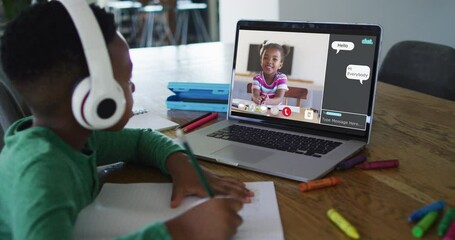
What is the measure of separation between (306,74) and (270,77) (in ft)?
0.29

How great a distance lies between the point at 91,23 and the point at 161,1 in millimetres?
4237

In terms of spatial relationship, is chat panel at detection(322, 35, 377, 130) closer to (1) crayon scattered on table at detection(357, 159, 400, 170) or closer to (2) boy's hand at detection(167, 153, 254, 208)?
(1) crayon scattered on table at detection(357, 159, 400, 170)

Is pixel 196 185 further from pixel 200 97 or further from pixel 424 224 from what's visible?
pixel 200 97

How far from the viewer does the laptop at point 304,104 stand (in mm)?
959

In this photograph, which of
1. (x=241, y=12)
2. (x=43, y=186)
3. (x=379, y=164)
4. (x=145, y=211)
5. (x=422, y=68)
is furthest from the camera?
(x=241, y=12)

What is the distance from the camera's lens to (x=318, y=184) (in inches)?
31.7

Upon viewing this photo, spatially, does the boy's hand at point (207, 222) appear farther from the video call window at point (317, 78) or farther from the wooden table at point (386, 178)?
the video call window at point (317, 78)

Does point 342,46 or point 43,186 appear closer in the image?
point 43,186

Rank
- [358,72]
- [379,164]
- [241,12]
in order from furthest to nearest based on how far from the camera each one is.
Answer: [241,12] → [358,72] → [379,164]

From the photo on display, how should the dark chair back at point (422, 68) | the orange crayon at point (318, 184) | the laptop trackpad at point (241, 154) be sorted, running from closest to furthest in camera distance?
the orange crayon at point (318, 184)
the laptop trackpad at point (241, 154)
the dark chair back at point (422, 68)

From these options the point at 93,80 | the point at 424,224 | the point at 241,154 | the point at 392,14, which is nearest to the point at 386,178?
the point at 424,224

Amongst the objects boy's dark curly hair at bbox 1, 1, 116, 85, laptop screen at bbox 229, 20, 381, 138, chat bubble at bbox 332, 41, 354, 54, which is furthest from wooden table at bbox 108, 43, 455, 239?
boy's dark curly hair at bbox 1, 1, 116, 85

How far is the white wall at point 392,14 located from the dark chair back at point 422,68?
114cm

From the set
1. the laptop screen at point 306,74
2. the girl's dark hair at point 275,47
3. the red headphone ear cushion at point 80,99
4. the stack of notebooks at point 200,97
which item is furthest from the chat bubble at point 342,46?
the red headphone ear cushion at point 80,99
